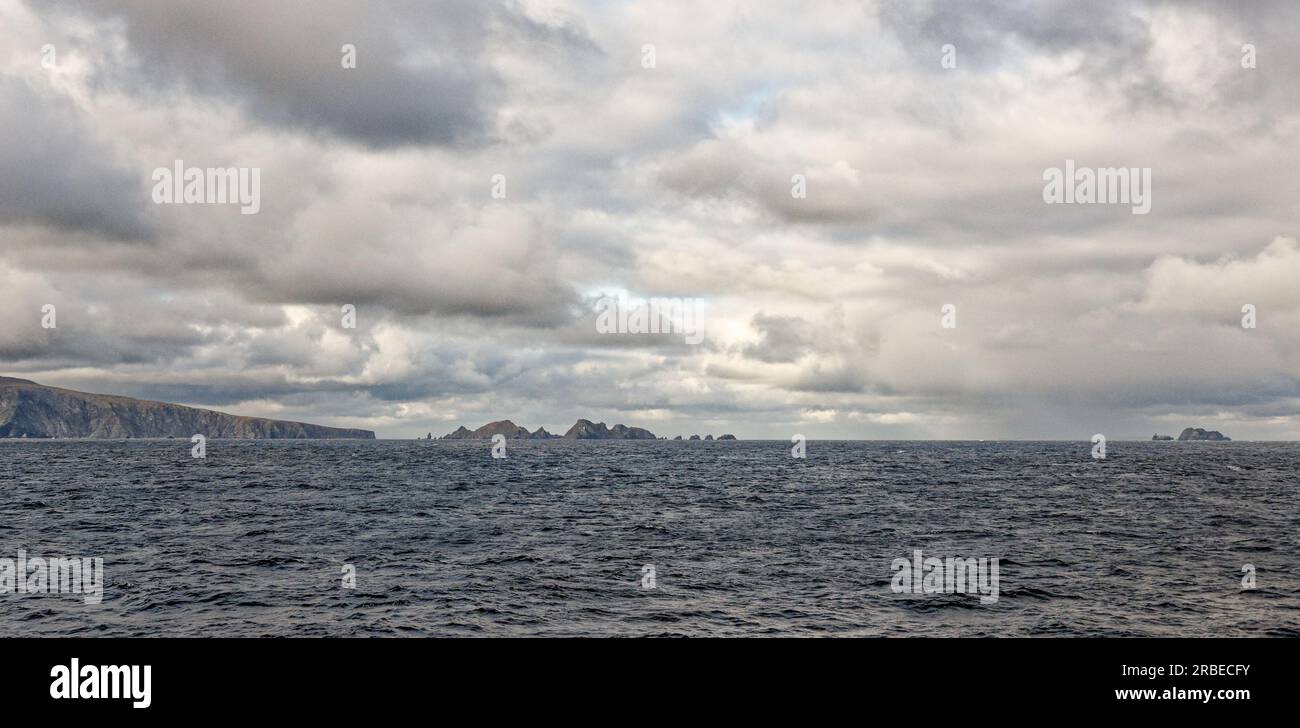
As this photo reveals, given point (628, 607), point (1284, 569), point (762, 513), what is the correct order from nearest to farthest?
point (628, 607) → point (1284, 569) → point (762, 513)

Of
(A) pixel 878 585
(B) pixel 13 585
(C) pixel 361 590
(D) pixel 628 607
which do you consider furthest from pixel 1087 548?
(B) pixel 13 585

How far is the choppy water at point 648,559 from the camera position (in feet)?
86.8

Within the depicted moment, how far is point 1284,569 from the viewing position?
36438 mm

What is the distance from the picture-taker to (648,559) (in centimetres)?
3778

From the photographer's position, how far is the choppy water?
1041 inches

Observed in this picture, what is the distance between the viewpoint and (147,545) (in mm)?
43031

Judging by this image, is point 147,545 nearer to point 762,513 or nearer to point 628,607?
point 628,607

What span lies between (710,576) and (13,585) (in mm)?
28171

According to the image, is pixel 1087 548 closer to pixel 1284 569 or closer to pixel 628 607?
pixel 1284 569
